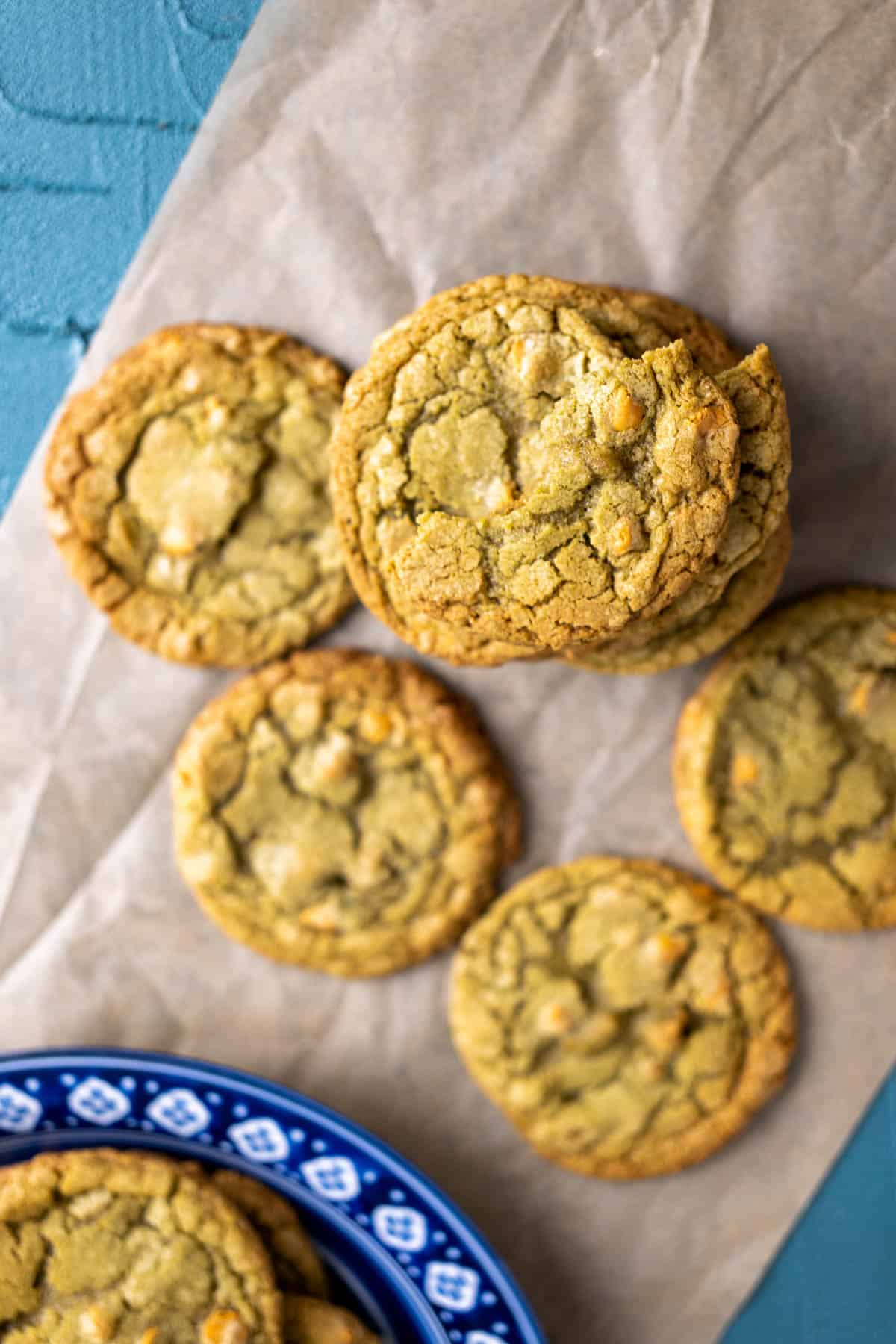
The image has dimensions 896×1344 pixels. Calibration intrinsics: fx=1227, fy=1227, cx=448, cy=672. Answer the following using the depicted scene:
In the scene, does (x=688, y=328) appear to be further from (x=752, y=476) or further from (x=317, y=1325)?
(x=317, y=1325)

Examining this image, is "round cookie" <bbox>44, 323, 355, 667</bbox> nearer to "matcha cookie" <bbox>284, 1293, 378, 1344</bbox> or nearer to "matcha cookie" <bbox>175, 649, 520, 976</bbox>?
"matcha cookie" <bbox>175, 649, 520, 976</bbox>

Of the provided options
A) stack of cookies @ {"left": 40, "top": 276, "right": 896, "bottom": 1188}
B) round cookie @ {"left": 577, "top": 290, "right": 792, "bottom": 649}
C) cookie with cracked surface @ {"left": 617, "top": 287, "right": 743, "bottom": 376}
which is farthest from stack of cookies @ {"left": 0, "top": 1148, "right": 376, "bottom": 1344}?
cookie with cracked surface @ {"left": 617, "top": 287, "right": 743, "bottom": 376}

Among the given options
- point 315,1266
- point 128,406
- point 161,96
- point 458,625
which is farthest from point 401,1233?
point 161,96

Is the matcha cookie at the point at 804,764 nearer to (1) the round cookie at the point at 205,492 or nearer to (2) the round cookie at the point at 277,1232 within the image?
(1) the round cookie at the point at 205,492

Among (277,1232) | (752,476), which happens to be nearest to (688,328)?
(752,476)

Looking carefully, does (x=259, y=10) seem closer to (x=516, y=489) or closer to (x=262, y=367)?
(x=262, y=367)

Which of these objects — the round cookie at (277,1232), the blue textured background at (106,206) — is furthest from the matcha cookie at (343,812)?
the blue textured background at (106,206)
